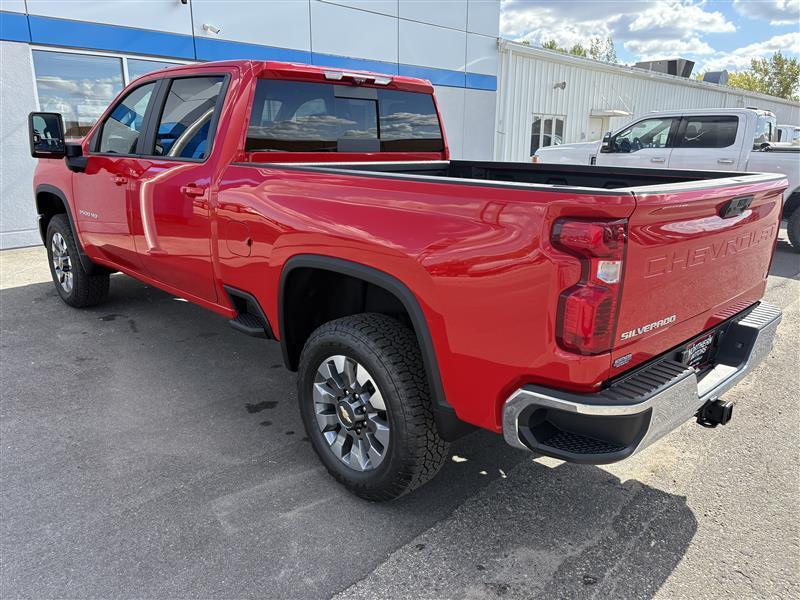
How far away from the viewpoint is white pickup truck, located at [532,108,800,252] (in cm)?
925

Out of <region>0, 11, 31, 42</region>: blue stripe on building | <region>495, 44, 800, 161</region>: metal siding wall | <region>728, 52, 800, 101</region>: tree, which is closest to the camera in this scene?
<region>0, 11, 31, 42</region>: blue stripe on building

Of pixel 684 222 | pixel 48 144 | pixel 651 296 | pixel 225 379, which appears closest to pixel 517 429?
pixel 651 296

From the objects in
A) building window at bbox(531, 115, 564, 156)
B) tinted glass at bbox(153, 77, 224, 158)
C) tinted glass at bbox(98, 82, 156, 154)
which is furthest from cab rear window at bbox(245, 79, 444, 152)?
building window at bbox(531, 115, 564, 156)

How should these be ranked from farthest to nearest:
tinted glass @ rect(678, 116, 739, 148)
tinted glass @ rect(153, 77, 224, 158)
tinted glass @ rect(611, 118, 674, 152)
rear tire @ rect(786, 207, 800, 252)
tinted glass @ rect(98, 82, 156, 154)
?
1. tinted glass @ rect(611, 118, 674, 152)
2. tinted glass @ rect(678, 116, 739, 148)
3. rear tire @ rect(786, 207, 800, 252)
4. tinted glass @ rect(98, 82, 156, 154)
5. tinted glass @ rect(153, 77, 224, 158)

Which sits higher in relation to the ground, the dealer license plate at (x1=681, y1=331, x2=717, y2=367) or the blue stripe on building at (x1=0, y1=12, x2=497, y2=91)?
the blue stripe on building at (x1=0, y1=12, x2=497, y2=91)

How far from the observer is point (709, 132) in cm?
984

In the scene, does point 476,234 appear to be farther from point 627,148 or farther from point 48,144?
point 627,148

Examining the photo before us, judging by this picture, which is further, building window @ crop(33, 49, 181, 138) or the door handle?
building window @ crop(33, 49, 181, 138)

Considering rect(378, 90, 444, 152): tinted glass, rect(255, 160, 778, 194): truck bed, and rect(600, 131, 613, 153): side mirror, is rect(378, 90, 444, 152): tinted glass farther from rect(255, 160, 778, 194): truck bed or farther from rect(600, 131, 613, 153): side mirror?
rect(600, 131, 613, 153): side mirror

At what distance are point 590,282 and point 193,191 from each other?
2.49 metres

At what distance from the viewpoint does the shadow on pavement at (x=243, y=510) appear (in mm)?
2307

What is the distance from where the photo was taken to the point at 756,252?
279 cm

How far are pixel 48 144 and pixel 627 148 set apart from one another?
30.3 ft

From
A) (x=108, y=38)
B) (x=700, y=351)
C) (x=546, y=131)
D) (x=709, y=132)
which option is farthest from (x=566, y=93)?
(x=700, y=351)
